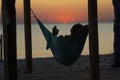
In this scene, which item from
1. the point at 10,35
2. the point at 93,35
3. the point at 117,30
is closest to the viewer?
the point at 10,35

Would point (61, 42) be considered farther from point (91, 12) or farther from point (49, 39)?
point (91, 12)

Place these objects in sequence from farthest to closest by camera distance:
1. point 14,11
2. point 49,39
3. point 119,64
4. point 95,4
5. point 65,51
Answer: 1. point 119,64
2. point 49,39
3. point 65,51
4. point 95,4
5. point 14,11

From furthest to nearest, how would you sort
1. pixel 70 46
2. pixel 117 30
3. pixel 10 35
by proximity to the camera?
pixel 117 30
pixel 70 46
pixel 10 35

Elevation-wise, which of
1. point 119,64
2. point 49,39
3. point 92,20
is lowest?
point 119,64

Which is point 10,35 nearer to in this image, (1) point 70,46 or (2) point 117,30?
(1) point 70,46

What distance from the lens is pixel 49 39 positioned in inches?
388

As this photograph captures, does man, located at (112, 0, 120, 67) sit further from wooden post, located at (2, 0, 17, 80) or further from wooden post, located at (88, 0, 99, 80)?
wooden post, located at (2, 0, 17, 80)

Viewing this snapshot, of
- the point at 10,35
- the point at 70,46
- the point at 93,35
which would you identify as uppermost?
the point at 10,35

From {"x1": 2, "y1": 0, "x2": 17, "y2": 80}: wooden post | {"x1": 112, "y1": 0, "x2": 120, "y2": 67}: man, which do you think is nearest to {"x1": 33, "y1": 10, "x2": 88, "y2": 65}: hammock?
{"x1": 112, "y1": 0, "x2": 120, "y2": 67}: man

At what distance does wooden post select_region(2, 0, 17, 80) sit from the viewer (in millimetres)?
6203

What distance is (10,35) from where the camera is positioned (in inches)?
245

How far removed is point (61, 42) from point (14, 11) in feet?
10.2

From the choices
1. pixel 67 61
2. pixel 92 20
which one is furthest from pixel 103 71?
pixel 92 20

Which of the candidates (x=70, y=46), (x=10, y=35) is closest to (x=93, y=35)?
(x=10, y=35)
